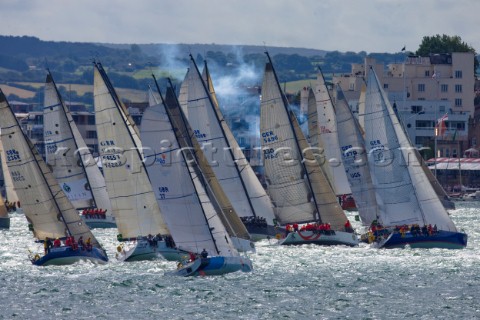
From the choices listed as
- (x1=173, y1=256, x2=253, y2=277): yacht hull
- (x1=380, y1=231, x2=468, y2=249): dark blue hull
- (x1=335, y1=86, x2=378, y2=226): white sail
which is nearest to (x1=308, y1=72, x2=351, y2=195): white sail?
(x1=335, y1=86, x2=378, y2=226): white sail

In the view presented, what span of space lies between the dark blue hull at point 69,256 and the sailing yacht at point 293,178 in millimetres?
14096

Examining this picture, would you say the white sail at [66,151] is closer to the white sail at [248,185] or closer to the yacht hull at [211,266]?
the white sail at [248,185]

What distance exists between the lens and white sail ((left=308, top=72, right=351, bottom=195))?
116 meters

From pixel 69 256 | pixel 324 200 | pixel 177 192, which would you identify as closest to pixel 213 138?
pixel 324 200

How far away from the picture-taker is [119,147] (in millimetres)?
83000

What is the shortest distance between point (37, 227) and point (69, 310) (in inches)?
714

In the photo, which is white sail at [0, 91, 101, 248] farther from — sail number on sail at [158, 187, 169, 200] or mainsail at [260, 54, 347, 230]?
mainsail at [260, 54, 347, 230]

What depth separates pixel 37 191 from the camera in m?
78.6

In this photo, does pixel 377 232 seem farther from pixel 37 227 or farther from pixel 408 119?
pixel 408 119

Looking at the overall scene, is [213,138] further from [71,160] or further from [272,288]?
[272,288]

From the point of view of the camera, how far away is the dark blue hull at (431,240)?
83812 mm

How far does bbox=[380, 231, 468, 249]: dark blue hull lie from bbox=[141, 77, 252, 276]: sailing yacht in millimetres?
14868

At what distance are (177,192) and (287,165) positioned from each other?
17524mm

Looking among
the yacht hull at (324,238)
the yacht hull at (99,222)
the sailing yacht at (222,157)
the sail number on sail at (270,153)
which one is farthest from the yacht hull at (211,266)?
the yacht hull at (99,222)
